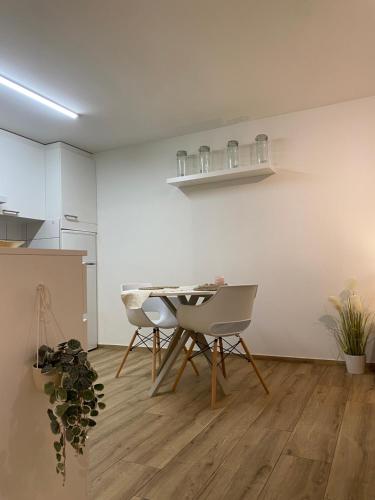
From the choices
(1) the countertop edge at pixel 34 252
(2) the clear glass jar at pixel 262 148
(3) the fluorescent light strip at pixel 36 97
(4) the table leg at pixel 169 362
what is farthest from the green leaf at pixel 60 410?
(2) the clear glass jar at pixel 262 148

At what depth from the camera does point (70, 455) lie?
1.29 m

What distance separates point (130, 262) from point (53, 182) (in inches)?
51.6

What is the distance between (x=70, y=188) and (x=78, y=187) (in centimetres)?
14

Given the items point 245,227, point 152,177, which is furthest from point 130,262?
point 245,227

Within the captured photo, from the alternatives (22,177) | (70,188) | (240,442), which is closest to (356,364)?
(240,442)

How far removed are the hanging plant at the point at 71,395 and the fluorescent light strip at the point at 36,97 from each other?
8.98 feet

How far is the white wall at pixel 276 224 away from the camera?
367 cm

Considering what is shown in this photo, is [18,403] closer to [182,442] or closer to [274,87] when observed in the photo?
[182,442]

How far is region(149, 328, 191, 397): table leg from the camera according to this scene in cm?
294

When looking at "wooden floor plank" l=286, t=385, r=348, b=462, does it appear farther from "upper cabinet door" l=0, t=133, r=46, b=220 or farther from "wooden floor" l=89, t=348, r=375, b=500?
"upper cabinet door" l=0, t=133, r=46, b=220

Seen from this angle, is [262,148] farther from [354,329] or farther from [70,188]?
[70,188]

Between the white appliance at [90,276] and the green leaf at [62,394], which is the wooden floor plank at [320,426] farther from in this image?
the white appliance at [90,276]

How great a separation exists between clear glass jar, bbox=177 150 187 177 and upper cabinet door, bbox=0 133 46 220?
162 centimetres

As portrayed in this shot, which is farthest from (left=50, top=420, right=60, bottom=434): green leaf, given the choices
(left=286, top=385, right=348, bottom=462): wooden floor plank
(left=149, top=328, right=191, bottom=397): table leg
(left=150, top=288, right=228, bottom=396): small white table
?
(left=149, top=328, right=191, bottom=397): table leg
